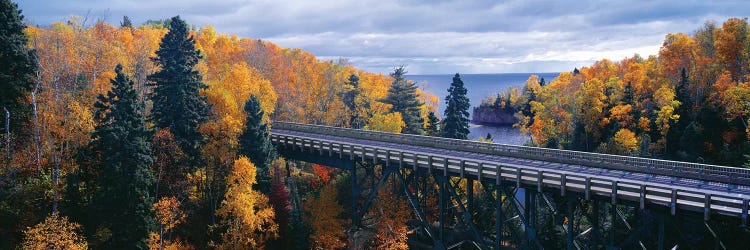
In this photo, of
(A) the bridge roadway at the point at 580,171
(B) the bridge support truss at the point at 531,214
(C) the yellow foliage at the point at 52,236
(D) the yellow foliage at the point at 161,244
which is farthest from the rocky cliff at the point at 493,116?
(C) the yellow foliage at the point at 52,236

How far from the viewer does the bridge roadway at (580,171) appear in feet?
84.0

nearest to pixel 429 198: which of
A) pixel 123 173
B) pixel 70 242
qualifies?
pixel 123 173

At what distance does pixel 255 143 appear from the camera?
3978cm

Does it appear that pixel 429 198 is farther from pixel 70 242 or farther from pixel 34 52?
pixel 34 52

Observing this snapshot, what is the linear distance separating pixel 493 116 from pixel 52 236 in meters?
123

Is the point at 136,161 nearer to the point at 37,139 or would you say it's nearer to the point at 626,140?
the point at 37,139

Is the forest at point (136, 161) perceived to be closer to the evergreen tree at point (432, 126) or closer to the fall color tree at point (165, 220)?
the fall color tree at point (165, 220)

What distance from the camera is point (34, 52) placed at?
37.6m

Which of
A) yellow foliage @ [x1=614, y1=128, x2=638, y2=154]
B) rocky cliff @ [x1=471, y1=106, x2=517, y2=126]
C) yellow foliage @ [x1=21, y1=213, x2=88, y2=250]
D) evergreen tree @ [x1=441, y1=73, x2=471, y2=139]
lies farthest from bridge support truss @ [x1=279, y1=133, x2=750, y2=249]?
rocky cliff @ [x1=471, y1=106, x2=517, y2=126]

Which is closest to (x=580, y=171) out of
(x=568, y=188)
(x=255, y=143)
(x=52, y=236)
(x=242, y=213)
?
(x=568, y=188)

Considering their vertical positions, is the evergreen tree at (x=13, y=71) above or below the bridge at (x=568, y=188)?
above

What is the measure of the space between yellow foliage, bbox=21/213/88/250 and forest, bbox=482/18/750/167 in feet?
145

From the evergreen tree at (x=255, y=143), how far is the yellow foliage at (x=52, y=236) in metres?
12.2

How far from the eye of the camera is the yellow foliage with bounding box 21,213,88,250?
29984 millimetres
